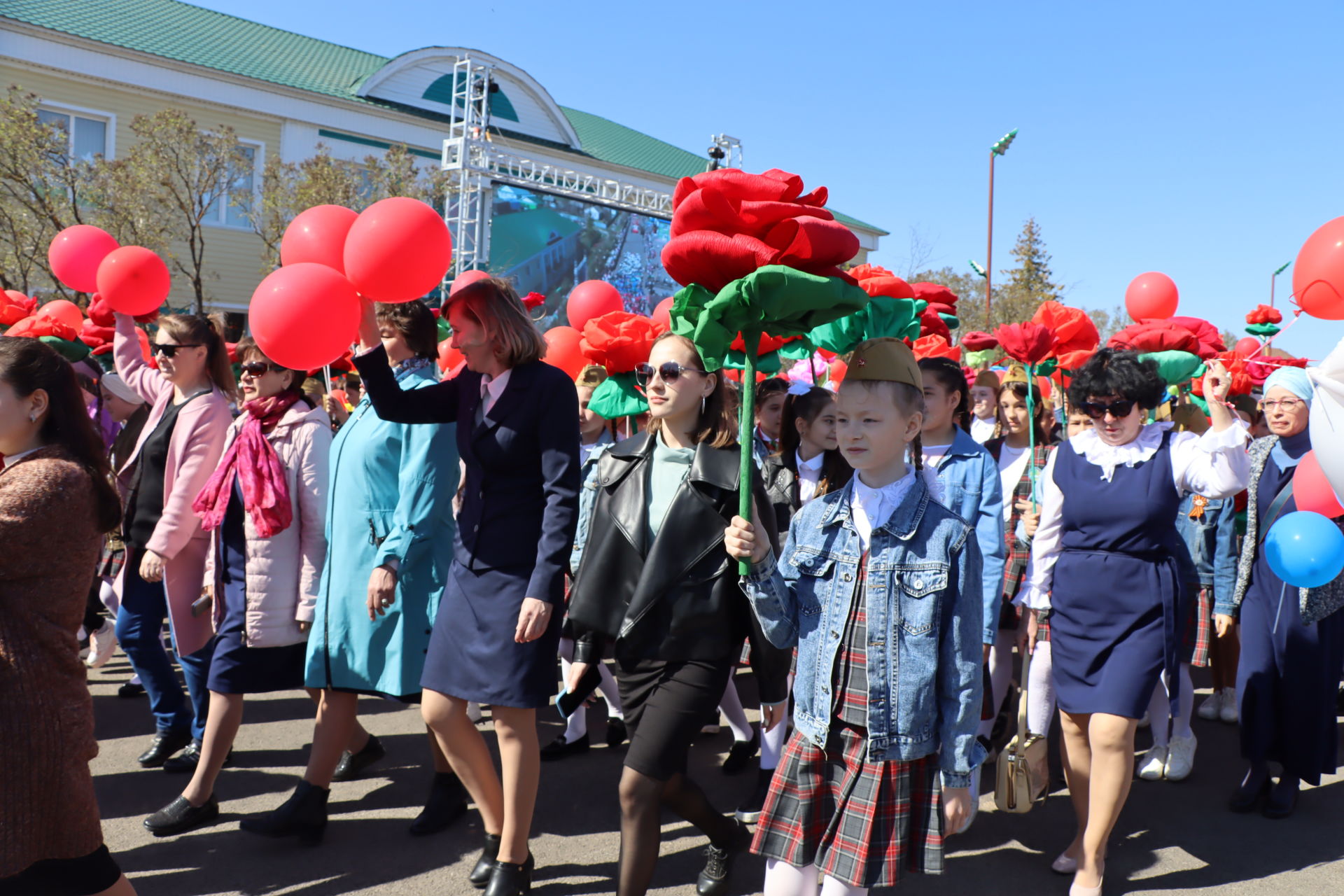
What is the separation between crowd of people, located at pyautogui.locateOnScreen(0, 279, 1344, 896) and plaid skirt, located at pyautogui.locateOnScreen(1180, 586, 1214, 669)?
2cm

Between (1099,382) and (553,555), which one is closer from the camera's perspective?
(553,555)

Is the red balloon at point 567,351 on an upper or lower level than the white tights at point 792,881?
upper

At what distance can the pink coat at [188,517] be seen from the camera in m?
4.58

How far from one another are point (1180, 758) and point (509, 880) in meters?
3.54

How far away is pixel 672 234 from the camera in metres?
2.68

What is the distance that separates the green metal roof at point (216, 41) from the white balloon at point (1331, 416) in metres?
16.7

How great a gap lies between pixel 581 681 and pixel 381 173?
58.7 ft

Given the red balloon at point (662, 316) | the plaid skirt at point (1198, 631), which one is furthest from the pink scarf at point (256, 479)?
the plaid skirt at point (1198, 631)

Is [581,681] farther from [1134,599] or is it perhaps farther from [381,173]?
[381,173]

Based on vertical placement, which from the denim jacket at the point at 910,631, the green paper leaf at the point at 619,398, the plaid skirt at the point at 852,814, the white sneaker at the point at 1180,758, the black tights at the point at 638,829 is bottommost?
the white sneaker at the point at 1180,758

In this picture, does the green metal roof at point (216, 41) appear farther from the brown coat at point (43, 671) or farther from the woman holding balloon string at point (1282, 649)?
the brown coat at point (43, 671)

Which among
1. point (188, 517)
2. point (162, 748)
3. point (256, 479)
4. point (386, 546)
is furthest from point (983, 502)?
point (162, 748)

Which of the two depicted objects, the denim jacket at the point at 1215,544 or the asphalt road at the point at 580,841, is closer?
the asphalt road at the point at 580,841

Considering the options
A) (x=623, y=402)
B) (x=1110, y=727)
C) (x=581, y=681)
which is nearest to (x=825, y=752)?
(x=581, y=681)
